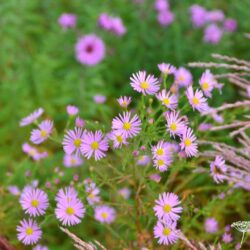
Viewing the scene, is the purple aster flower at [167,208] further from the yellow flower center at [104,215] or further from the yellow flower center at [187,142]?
the yellow flower center at [104,215]

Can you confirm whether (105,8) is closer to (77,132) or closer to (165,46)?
(165,46)

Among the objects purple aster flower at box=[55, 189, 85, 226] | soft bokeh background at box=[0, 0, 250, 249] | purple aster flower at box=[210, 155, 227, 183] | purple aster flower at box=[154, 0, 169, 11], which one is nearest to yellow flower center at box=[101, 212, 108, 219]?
purple aster flower at box=[55, 189, 85, 226]

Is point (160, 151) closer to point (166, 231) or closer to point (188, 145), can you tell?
point (188, 145)

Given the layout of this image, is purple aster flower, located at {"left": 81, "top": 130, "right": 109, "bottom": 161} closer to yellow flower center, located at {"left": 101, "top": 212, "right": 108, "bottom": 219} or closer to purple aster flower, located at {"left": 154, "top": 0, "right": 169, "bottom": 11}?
yellow flower center, located at {"left": 101, "top": 212, "right": 108, "bottom": 219}

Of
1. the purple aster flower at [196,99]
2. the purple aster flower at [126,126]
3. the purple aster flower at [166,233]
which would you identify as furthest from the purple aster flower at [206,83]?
the purple aster flower at [166,233]

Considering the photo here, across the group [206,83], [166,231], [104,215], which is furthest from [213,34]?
[166,231]

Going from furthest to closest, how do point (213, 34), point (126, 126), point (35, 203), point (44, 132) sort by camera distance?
point (213, 34)
point (44, 132)
point (35, 203)
point (126, 126)

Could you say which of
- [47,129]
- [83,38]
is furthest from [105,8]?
[47,129]
